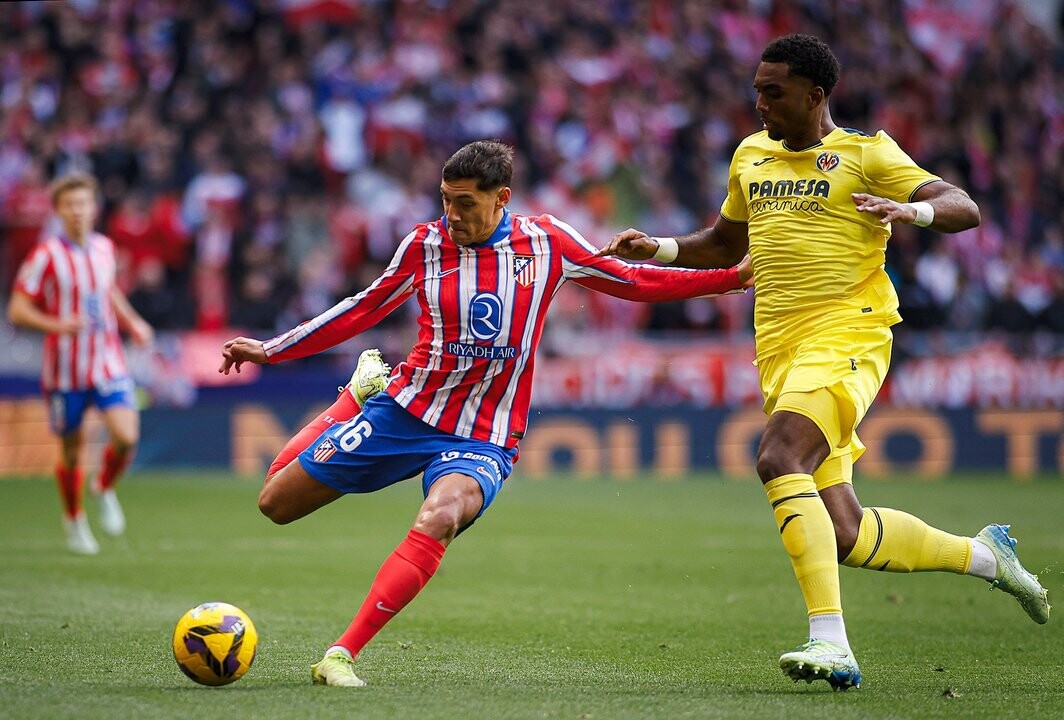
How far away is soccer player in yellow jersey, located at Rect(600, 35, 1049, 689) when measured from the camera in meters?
5.90

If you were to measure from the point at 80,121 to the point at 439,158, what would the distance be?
182 inches

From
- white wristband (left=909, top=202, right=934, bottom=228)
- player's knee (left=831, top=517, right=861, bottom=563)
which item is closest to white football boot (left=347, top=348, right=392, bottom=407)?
player's knee (left=831, top=517, right=861, bottom=563)

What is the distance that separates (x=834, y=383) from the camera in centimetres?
601

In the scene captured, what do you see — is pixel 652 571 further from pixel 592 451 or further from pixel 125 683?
pixel 592 451

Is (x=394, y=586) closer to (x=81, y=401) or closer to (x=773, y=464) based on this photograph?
(x=773, y=464)

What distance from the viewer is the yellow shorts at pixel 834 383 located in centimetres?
601

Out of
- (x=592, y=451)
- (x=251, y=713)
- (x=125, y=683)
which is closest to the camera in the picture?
(x=251, y=713)

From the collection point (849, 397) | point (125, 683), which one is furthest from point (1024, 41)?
point (125, 683)

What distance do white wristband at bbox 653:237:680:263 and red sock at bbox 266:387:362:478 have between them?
1.53 m

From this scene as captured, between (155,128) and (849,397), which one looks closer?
(849,397)

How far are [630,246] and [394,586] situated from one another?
1839 mm

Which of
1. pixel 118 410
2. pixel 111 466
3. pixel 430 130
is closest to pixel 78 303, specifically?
pixel 118 410

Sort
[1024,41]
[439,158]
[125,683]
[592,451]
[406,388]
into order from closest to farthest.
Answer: [125,683] → [406,388] → [592,451] → [439,158] → [1024,41]

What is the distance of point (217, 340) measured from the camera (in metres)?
17.3
